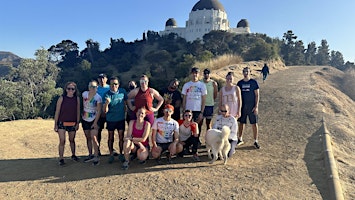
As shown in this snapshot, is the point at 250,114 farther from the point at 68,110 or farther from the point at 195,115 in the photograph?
the point at 68,110

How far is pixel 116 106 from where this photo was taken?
493cm

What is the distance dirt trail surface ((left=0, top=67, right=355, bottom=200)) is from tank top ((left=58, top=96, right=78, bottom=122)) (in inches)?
33.8

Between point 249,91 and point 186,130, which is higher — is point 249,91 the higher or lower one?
the higher one

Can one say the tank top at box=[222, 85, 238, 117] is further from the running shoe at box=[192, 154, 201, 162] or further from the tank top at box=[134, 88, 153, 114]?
the tank top at box=[134, 88, 153, 114]

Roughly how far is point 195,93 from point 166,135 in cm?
97

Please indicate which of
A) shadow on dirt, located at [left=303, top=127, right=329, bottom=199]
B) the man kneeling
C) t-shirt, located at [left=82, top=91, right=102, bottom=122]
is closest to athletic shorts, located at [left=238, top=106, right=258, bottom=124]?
shadow on dirt, located at [left=303, top=127, right=329, bottom=199]

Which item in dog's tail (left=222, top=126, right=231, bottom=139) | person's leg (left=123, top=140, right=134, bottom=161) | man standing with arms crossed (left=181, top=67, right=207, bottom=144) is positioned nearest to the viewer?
dog's tail (left=222, top=126, right=231, bottom=139)

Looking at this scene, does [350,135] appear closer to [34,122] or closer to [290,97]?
[290,97]

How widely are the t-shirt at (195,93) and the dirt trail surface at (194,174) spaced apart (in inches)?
38.9

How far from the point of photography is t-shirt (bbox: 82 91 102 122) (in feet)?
16.3

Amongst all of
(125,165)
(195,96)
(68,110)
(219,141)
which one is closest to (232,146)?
(219,141)

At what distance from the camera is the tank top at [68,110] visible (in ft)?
16.4

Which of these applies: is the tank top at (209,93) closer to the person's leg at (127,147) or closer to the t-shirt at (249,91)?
the t-shirt at (249,91)

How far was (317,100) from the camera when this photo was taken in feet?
32.5
